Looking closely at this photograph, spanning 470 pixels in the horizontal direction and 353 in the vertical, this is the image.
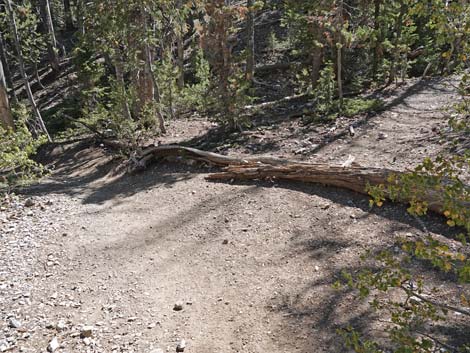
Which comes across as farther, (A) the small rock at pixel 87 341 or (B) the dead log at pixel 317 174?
(B) the dead log at pixel 317 174

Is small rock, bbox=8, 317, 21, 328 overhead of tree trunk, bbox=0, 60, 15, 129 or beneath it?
beneath

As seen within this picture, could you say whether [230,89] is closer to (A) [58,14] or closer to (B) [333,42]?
(B) [333,42]

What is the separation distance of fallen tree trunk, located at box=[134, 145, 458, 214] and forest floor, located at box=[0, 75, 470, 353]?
0.61 ft

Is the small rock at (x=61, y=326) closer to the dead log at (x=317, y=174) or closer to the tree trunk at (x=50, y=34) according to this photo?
the dead log at (x=317, y=174)

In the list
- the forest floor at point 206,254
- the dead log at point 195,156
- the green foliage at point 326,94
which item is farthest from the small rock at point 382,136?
the dead log at point 195,156

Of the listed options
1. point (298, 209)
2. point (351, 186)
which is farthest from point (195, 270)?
point (351, 186)

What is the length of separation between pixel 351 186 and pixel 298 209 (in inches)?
37.1

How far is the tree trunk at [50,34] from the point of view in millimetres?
21719

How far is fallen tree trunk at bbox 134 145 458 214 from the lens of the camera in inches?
242

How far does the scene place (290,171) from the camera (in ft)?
23.7

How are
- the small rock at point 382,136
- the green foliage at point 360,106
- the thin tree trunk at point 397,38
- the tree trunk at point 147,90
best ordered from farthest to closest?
the tree trunk at point 147,90 → the thin tree trunk at point 397,38 → the green foliage at point 360,106 → the small rock at point 382,136

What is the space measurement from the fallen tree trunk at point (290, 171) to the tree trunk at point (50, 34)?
53.9ft

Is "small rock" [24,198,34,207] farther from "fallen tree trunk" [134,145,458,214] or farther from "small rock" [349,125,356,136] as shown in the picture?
"small rock" [349,125,356,136]

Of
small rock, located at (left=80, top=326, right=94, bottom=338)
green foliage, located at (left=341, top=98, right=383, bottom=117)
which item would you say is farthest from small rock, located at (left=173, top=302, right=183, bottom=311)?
green foliage, located at (left=341, top=98, right=383, bottom=117)
